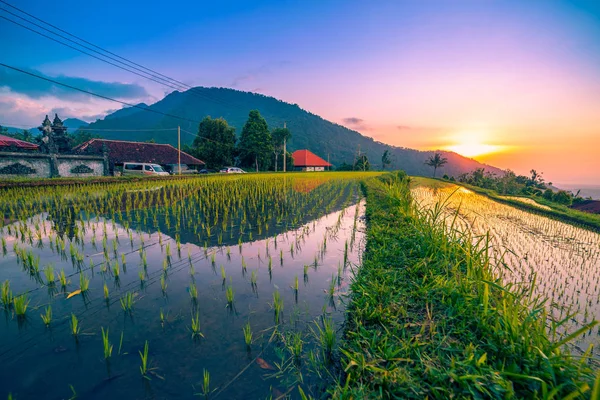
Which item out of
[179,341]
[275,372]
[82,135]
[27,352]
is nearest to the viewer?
[275,372]

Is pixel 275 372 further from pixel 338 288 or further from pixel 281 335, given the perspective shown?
pixel 338 288

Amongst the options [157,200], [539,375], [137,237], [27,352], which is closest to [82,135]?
[157,200]

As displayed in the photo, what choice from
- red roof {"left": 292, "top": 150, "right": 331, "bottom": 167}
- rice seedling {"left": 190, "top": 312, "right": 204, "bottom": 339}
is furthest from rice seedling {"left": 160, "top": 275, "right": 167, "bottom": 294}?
red roof {"left": 292, "top": 150, "right": 331, "bottom": 167}

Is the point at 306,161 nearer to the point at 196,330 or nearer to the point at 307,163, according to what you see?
the point at 307,163

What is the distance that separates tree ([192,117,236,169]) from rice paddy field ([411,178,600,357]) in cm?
3557

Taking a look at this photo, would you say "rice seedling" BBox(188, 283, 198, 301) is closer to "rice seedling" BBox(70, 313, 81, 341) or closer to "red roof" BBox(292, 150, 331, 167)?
"rice seedling" BBox(70, 313, 81, 341)

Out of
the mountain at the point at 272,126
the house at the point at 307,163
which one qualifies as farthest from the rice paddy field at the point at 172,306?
the mountain at the point at 272,126

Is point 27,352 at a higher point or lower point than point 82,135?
lower

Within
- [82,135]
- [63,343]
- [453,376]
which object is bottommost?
[63,343]

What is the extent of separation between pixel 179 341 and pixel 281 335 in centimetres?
100

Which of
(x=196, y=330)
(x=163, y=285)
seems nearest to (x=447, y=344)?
(x=196, y=330)

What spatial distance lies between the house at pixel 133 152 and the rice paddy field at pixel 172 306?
23.3 m

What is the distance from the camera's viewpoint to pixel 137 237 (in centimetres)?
564

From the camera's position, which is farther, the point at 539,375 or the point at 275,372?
the point at 275,372
